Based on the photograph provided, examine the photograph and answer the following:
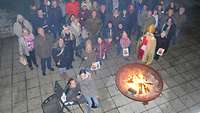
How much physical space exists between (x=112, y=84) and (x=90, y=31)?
286 cm

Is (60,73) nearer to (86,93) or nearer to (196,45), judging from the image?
(86,93)

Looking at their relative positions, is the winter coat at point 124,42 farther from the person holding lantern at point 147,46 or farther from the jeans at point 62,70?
the jeans at point 62,70

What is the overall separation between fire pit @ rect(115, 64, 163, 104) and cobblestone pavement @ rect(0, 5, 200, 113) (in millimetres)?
461

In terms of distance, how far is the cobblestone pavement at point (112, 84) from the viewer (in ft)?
27.8

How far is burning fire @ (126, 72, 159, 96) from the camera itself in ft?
27.4

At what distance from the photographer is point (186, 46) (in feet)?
37.9

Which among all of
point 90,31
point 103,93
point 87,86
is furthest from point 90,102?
point 90,31

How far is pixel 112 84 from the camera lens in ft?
30.8

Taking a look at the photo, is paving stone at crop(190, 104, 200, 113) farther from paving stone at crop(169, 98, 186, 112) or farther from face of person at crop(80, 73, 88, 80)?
face of person at crop(80, 73, 88, 80)

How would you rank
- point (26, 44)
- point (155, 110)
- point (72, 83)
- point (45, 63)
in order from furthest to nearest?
1. point (45, 63)
2. point (26, 44)
3. point (155, 110)
4. point (72, 83)

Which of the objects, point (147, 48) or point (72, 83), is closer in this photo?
point (72, 83)

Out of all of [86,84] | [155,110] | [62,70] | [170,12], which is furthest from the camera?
[170,12]

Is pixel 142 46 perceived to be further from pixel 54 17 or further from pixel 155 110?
pixel 54 17

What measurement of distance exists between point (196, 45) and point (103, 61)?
5190 millimetres
